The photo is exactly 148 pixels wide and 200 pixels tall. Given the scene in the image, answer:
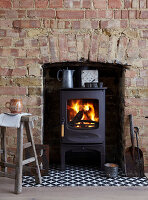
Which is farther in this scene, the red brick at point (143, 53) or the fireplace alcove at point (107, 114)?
the fireplace alcove at point (107, 114)

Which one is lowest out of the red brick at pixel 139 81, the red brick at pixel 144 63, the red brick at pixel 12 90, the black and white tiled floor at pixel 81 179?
the black and white tiled floor at pixel 81 179

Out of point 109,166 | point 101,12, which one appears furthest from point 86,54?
point 109,166

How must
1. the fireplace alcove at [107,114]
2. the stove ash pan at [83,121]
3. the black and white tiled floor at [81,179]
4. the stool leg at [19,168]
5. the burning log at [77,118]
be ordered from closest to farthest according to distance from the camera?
the stool leg at [19,168]
the black and white tiled floor at [81,179]
the stove ash pan at [83,121]
the burning log at [77,118]
the fireplace alcove at [107,114]

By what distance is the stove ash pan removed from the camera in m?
2.80

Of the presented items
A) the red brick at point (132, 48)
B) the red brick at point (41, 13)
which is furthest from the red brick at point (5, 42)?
the red brick at point (132, 48)

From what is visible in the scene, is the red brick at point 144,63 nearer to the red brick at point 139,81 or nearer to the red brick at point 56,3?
the red brick at point 139,81

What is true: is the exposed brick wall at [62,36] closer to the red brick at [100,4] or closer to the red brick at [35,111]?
the red brick at [100,4]

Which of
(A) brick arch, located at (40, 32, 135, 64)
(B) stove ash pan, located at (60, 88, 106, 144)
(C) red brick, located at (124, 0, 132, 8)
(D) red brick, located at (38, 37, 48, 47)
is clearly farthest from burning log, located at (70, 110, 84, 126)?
(C) red brick, located at (124, 0, 132, 8)

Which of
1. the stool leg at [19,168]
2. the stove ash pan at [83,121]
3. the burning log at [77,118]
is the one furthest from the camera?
the burning log at [77,118]

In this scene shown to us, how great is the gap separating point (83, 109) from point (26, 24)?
3.70 feet

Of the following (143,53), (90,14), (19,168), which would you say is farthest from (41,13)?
(19,168)

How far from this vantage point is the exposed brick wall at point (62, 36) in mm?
2826

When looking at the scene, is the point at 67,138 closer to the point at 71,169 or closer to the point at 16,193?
the point at 71,169

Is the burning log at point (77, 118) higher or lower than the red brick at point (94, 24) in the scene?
lower
